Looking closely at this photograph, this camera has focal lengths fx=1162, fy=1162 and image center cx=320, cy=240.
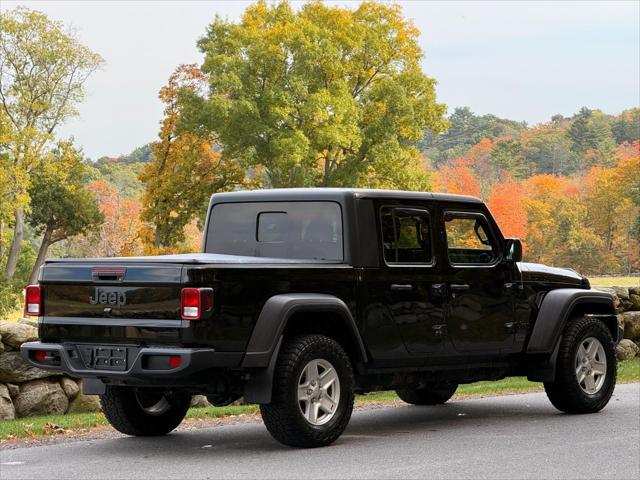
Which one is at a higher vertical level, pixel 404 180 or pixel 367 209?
pixel 404 180

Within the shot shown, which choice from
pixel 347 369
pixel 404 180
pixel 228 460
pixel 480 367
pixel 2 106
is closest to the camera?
pixel 228 460

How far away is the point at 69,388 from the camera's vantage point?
12773 millimetres

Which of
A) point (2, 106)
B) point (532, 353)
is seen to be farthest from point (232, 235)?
point (2, 106)

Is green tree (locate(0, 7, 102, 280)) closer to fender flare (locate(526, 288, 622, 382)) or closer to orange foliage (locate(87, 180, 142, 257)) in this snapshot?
orange foliage (locate(87, 180, 142, 257))

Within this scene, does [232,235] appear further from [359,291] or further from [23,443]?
[23,443]

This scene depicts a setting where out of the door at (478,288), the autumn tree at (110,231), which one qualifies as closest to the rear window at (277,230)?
the door at (478,288)

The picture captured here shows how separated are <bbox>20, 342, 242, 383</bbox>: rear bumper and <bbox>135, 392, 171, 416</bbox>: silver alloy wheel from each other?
45.8 inches

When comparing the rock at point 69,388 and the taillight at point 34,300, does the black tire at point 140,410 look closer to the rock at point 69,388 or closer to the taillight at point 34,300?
the taillight at point 34,300

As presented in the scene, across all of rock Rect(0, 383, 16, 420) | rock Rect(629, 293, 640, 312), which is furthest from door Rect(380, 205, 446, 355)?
rock Rect(629, 293, 640, 312)

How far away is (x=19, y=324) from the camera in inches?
497

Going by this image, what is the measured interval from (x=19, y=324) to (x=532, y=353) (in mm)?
5491

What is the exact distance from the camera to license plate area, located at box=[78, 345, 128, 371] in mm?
8688

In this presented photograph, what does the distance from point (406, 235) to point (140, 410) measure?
2.79 meters

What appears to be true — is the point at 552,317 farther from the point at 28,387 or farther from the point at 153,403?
the point at 28,387
